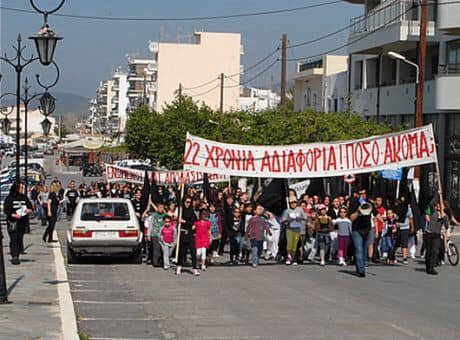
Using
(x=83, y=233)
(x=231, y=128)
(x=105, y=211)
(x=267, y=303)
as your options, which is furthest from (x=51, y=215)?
(x=231, y=128)

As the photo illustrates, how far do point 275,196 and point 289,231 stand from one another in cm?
126

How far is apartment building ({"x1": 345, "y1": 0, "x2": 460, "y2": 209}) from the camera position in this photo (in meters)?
37.5

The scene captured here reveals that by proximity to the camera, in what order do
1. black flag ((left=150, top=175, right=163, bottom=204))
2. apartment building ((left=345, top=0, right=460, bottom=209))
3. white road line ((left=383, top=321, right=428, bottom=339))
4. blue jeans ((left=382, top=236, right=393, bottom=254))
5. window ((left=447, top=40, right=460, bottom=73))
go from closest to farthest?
white road line ((left=383, top=321, right=428, bottom=339)) < blue jeans ((left=382, top=236, right=393, bottom=254)) < black flag ((left=150, top=175, right=163, bottom=204)) < apartment building ((left=345, top=0, right=460, bottom=209)) < window ((left=447, top=40, right=460, bottom=73))

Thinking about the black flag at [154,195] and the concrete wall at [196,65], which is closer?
the black flag at [154,195]

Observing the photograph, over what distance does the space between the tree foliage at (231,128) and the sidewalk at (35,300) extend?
17.2 m

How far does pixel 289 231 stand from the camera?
72.1 ft

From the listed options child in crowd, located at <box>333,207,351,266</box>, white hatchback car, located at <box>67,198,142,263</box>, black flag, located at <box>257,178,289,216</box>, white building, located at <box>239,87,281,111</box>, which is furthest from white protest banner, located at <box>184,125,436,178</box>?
white building, located at <box>239,87,281,111</box>

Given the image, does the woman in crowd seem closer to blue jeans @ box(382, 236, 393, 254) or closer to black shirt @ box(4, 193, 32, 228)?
black shirt @ box(4, 193, 32, 228)

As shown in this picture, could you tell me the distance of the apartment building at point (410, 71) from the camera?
37.5 m

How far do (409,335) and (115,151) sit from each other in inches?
3774

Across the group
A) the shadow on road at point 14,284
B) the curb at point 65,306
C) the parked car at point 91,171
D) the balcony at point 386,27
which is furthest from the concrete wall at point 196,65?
the shadow on road at point 14,284

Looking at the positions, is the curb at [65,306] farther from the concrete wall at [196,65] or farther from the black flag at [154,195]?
the concrete wall at [196,65]

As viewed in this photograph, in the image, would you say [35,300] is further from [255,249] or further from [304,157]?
[304,157]

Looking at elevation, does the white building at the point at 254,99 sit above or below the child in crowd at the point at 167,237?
above
